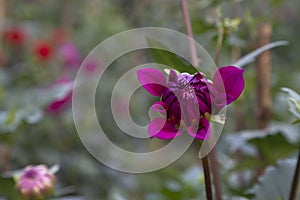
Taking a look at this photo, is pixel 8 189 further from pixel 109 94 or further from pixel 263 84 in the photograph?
pixel 109 94

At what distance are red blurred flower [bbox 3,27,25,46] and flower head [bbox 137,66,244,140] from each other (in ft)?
4.93

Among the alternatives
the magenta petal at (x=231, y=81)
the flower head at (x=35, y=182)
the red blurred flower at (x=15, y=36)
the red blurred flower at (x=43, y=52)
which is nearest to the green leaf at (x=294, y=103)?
the magenta petal at (x=231, y=81)

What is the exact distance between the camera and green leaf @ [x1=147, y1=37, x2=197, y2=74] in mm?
662

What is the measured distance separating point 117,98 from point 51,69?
251 millimetres

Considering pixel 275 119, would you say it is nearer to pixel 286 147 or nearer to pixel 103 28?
pixel 286 147

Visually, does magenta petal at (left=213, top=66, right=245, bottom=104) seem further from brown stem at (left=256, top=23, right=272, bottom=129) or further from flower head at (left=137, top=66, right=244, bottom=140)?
brown stem at (left=256, top=23, right=272, bottom=129)

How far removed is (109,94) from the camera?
1854 millimetres

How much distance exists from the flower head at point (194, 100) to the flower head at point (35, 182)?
321mm

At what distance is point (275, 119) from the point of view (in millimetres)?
1368

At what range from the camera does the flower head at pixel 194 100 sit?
0.55 metres

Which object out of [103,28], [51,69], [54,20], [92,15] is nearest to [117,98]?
[51,69]

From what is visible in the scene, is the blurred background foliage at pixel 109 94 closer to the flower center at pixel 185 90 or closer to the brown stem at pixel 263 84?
the brown stem at pixel 263 84

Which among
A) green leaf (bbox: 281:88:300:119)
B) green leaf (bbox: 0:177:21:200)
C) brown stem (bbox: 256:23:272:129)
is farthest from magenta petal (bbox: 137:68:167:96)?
brown stem (bbox: 256:23:272:129)

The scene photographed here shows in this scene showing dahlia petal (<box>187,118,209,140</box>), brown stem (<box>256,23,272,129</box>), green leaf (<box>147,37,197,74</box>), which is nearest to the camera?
dahlia petal (<box>187,118,209,140</box>)
